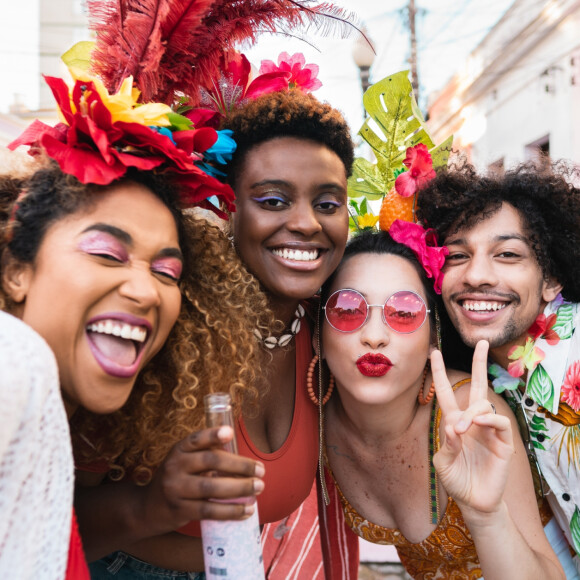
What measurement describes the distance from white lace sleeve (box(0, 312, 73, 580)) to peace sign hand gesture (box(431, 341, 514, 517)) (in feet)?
3.91

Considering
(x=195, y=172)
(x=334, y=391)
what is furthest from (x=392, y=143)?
(x=195, y=172)

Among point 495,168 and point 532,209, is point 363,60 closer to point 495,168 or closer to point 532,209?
point 495,168

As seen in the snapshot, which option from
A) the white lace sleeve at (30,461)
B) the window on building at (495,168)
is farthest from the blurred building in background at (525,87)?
the white lace sleeve at (30,461)

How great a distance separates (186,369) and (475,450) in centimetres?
98

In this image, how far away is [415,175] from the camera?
2682 mm

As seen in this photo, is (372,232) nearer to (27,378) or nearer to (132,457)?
(132,457)

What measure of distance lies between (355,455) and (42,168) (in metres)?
1.80

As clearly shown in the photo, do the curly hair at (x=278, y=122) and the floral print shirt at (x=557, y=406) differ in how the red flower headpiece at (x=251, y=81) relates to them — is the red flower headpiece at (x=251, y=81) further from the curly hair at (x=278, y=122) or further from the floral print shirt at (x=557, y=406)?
the floral print shirt at (x=557, y=406)

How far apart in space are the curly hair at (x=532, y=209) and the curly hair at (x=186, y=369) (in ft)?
3.55

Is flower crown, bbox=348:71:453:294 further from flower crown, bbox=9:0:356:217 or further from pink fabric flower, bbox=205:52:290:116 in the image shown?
flower crown, bbox=9:0:356:217

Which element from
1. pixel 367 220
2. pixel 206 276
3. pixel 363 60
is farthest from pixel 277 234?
pixel 363 60

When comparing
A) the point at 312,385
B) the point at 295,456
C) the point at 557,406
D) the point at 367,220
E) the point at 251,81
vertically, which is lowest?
the point at 295,456

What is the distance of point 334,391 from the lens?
2.76 meters

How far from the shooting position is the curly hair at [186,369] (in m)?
1.85
